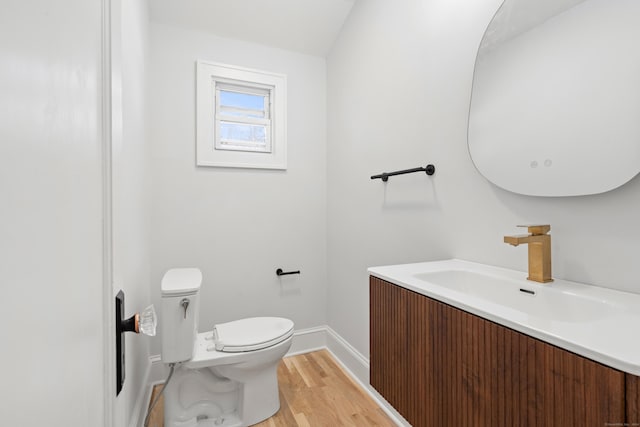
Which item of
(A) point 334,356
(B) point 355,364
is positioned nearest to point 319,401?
(B) point 355,364

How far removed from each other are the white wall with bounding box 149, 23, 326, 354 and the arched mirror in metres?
1.45

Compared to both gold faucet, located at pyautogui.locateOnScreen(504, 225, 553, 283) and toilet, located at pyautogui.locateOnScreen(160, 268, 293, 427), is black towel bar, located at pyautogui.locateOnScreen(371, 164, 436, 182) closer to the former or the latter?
gold faucet, located at pyautogui.locateOnScreen(504, 225, 553, 283)

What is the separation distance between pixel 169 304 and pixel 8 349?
131 cm

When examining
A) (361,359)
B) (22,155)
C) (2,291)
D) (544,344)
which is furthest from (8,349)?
(361,359)

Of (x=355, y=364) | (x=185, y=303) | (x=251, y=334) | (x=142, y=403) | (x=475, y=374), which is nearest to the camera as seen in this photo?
(x=475, y=374)

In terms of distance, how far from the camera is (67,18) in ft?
1.11

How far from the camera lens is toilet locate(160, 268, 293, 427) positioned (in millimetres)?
1430

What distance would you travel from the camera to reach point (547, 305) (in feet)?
2.70

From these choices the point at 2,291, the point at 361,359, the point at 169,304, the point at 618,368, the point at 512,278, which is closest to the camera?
the point at 2,291

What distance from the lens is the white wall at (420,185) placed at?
0.85 meters

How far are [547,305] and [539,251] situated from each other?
0.15 metres

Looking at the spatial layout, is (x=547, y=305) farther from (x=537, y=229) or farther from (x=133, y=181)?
(x=133, y=181)

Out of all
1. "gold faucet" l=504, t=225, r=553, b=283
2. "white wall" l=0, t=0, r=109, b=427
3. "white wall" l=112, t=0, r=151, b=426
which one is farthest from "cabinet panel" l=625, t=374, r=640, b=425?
"white wall" l=112, t=0, r=151, b=426

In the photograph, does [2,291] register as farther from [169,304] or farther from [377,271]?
[169,304]
